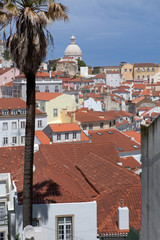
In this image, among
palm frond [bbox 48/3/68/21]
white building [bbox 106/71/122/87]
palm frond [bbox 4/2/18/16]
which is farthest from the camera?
white building [bbox 106/71/122/87]

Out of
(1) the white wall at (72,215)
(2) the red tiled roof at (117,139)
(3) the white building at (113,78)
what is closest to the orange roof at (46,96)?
(2) the red tiled roof at (117,139)

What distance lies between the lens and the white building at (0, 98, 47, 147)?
60.6 metres

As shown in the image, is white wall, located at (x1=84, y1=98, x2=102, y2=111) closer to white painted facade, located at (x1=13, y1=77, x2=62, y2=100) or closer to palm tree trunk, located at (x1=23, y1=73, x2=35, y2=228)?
white painted facade, located at (x1=13, y1=77, x2=62, y2=100)

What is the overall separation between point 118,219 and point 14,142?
150 feet

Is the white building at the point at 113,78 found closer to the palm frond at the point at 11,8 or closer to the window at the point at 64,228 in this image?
the window at the point at 64,228

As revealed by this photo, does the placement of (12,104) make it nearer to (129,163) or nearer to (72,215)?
(129,163)

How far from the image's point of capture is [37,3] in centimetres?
1305

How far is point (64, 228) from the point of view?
54.4 feet

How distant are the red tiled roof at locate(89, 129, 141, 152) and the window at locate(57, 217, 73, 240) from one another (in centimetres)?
3261

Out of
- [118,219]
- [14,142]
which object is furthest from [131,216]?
[14,142]

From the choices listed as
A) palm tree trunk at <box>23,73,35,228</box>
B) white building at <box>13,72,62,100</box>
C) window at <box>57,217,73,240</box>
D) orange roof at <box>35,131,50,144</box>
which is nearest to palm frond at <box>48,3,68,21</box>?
palm tree trunk at <box>23,73,35,228</box>

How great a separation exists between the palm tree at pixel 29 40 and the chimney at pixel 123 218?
Answer: 485 cm

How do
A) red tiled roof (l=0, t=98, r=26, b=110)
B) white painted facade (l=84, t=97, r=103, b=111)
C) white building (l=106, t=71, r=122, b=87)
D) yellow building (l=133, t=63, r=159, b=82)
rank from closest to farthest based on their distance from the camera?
red tiled roof (l=0, t=98, r=26, b=110)
white painted facade (l=84, t=97, r=103, b=111)
white building (l=106, t=71, r=122, b=87)
yellow building (l=133, t=63, r=159, b=82)

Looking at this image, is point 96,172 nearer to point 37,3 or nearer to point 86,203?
point 86,203
